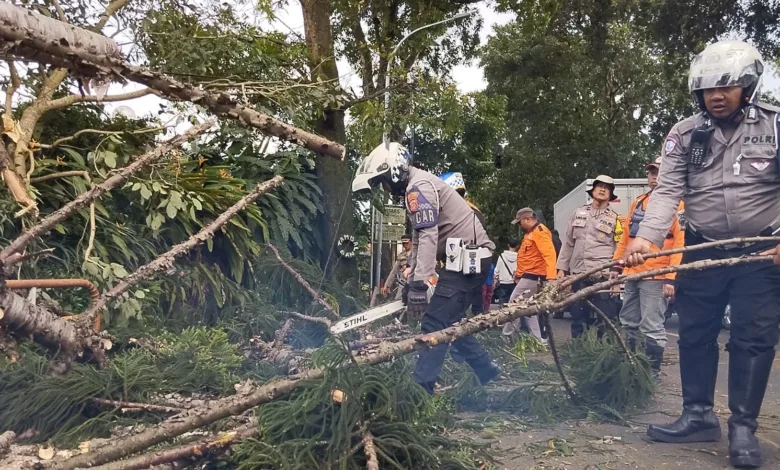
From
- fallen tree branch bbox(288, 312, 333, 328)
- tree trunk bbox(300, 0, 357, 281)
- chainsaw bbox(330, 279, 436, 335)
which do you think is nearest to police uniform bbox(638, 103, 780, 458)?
chainsaw bbox(330, 279, 436, 335)

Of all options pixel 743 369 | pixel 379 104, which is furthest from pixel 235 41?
pixel 743 369

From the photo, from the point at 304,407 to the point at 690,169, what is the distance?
2.41m

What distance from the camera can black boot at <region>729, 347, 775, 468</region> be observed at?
11.4 ft

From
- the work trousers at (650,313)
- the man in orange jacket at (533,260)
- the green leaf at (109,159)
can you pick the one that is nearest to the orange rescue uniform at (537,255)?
the man in orange jacket at (533,260)

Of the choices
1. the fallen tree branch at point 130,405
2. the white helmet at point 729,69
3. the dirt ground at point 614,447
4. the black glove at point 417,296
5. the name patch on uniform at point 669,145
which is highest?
the white helmet at point 729,69

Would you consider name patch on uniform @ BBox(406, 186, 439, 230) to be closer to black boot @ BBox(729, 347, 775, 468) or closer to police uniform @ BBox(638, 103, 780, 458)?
police uniform @ BBox(638, 103, 780, 458)

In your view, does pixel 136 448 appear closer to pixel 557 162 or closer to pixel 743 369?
pixel 743 369

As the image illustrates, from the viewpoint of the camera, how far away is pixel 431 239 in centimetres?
441

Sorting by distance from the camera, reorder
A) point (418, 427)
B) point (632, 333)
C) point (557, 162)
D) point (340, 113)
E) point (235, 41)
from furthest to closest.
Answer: point (557, 162) → point (340, 113) → point (235, 41) → point (632, 333) → point (418, 427)

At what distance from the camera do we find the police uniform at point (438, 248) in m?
4.40

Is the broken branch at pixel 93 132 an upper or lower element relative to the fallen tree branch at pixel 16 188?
upper

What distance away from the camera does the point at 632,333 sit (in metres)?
5.68

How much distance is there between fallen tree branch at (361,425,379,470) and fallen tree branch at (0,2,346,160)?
1124 mm

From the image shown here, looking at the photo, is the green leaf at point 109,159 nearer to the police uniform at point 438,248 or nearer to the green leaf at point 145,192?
the green leaf at point 145,192
